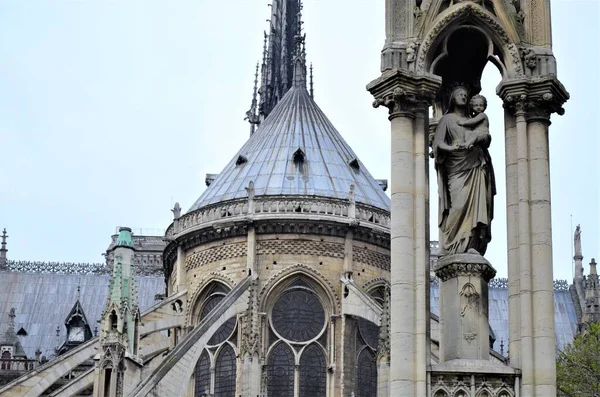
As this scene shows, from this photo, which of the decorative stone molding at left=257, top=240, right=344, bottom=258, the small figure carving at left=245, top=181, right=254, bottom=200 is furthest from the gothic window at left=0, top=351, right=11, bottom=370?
the small figure carving at left=245, top=181, right=254, bottom=200

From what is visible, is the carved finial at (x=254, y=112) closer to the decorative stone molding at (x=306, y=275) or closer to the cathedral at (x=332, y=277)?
the cathedral at (x=332, y=277)

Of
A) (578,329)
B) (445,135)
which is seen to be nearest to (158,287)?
(578,329)

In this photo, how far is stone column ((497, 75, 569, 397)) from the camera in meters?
14.1

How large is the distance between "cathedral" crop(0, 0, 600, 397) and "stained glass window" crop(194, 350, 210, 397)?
0.11 metres

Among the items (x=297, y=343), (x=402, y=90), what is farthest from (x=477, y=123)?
(x=297, y=343)

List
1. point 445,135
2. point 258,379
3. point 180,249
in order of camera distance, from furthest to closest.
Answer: point 180,249 → point 258,379 → point 445,135

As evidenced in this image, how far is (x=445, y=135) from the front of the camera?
15.2m

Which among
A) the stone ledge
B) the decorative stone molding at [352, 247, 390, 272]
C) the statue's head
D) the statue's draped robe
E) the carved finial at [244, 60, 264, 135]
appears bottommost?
the stone ledge

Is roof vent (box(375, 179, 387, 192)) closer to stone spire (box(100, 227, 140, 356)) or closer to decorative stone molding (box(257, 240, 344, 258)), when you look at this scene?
decorative stone molding (box(257, 240, 344, 258))

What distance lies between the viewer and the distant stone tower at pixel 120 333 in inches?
1924

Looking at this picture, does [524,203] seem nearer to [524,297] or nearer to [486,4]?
[524,297]

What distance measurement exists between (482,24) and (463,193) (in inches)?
67.8

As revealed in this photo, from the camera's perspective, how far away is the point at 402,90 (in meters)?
14.7

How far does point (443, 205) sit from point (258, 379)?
133 ft
